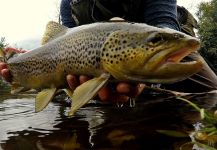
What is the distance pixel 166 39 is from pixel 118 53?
1.28 feet

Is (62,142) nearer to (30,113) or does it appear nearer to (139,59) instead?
(139,59)

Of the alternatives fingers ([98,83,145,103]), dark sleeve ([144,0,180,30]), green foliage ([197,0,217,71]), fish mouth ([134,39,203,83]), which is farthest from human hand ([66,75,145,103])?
green foliage ([197,0,217,71])

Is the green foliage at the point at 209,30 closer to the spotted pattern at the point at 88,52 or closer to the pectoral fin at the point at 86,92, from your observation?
the spotted pattern at the point at 88,52

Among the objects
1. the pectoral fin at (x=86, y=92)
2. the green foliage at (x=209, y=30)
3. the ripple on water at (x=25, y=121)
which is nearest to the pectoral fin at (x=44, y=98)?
the ripple on water at (x=25, y=121)

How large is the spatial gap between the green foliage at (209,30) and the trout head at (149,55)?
64.3 ft

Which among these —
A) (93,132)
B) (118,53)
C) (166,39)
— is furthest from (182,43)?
(93,132)

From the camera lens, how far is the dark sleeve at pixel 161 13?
4672mm

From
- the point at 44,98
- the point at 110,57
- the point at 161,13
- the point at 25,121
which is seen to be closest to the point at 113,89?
the point at 110,57

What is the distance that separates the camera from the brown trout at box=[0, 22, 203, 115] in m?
2.65

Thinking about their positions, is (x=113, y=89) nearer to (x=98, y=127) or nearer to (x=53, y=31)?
(x=98, y=127)

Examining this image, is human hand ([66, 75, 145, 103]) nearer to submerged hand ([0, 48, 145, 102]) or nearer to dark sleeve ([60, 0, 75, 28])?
submerged hand ([0, 48, 145, 102])

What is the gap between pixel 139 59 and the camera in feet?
9.03

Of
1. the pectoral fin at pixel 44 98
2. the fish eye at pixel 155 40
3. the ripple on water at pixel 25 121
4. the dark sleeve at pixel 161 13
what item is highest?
the dark sleeve at pixel 161 13

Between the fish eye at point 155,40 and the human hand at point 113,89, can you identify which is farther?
the human hand at point 113,89
